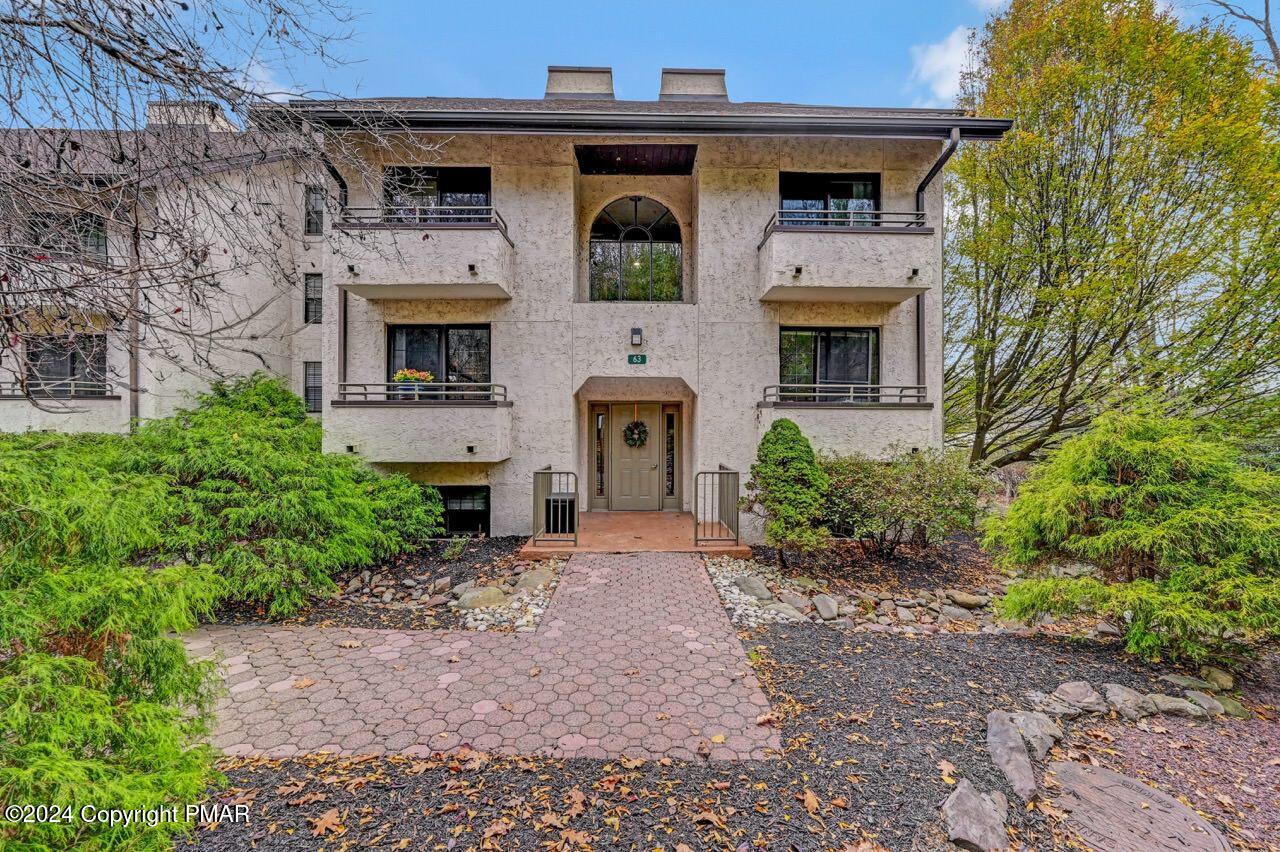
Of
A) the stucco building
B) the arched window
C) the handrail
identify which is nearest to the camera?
the stucco building

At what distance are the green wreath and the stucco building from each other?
1.25 metres

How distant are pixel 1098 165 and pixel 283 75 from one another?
13.0 metres

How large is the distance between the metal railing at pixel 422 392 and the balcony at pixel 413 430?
3.2 inches

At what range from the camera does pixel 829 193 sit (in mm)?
9438

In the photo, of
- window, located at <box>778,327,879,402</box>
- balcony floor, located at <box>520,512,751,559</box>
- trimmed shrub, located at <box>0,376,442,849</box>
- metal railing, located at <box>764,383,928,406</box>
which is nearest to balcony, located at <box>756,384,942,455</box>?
metal railing, located at <box>764,383,928,406</box>

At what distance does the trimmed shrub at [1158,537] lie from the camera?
14.0ft

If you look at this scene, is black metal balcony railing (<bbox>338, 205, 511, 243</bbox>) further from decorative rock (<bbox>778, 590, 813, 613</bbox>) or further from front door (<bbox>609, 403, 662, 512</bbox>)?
decorative rock (<bbox>778, 590, 813, 613</bbox>)

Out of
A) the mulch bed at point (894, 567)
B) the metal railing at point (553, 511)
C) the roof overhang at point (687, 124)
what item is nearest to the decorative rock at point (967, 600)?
the mulch bed at point (894, 567)

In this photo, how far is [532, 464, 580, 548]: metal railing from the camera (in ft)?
26.6

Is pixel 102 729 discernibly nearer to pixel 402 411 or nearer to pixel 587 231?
pixel 402 411

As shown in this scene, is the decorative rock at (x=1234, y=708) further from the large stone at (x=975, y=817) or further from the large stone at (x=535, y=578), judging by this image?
the large stone at (x=535, y=578)

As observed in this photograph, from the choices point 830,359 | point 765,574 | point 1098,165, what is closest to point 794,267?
point 830,359

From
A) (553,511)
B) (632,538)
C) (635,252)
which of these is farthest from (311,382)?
(632,538)

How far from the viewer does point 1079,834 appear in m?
2.77
